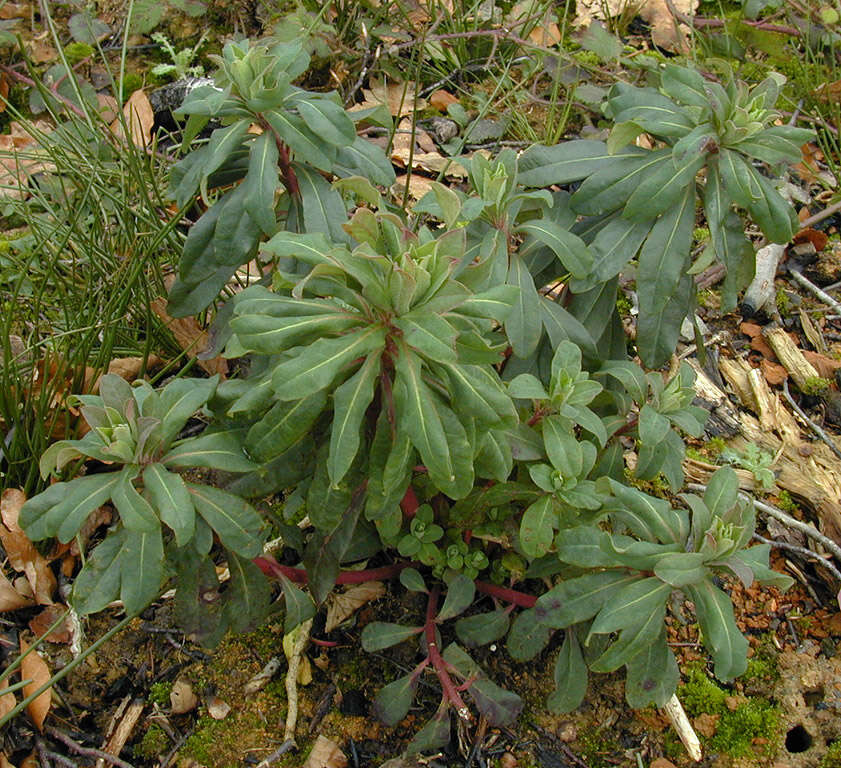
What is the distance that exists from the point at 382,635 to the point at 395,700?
0.18 m

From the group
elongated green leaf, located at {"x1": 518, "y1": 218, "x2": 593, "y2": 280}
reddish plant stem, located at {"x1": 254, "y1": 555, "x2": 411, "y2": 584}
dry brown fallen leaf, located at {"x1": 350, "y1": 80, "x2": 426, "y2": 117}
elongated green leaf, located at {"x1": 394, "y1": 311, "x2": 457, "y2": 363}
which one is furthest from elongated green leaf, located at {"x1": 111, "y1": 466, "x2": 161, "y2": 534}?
dry brown fallen leaf, located at {"x1": 350, "y1": 80, "x2": 426, "y2": 117}

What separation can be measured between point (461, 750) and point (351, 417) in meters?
1.19

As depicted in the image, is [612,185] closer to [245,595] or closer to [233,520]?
[233,520]

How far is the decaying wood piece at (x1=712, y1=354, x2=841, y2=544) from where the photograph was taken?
288cm

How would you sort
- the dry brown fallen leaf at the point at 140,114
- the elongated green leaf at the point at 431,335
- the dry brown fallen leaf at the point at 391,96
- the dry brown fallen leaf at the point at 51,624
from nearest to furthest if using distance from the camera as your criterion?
the elongated green leaf at the point at 431,335
the dry brown fallen leaf at the point at 51,624
the dry brown fallen leaf at the point at 140,114
the dry brown fallen leaf at the point at 391,96

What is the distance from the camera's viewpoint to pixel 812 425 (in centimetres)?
312

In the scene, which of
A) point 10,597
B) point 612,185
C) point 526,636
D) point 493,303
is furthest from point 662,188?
point 10,597

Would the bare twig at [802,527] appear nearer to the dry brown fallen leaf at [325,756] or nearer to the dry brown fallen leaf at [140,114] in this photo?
the dry brown fallen leaf at [325,756]

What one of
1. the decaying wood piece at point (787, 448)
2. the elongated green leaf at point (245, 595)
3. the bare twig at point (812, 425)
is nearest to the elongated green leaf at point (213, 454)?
the elongated green leaf at point (245, 595)

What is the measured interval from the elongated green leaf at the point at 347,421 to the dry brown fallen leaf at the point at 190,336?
1.41 m

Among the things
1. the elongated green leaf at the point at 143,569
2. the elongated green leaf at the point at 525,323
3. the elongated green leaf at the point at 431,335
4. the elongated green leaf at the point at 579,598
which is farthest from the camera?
the elongated green leaf at the point at 525,323

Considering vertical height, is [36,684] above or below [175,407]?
below

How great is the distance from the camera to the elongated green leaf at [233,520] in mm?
1979

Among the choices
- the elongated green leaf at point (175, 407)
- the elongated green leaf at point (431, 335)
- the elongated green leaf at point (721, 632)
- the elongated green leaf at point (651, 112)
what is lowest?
the elongated green leaf at point (721, 632)
